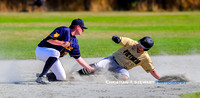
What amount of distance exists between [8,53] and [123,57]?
21.9 ft

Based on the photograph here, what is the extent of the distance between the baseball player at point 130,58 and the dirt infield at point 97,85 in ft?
0.64

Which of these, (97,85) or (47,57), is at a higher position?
(47,57)

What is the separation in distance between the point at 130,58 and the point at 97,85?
97cm

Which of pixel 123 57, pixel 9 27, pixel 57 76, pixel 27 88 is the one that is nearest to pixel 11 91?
pixel 27 88

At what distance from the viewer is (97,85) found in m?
7.51

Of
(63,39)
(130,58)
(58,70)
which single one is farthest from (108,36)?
(63,39)

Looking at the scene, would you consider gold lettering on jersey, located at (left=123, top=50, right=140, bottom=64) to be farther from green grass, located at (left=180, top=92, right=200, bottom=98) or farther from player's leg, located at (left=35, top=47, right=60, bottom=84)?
green grass, located at (left=180, top=92, right=200, bottom=98)

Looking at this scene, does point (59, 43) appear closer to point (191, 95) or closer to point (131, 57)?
point (131, 57)

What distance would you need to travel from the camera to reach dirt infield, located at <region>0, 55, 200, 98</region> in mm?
6594

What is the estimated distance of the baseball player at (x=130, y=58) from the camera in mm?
7762

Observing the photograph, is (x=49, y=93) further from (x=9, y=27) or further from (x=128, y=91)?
(x=9, y=27)

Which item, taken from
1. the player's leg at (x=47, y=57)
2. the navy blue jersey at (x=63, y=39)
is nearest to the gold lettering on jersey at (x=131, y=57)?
the navy blue jersey at (x=63, y=39)

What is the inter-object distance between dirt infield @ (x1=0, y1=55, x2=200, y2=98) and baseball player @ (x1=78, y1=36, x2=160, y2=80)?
0.64 feet

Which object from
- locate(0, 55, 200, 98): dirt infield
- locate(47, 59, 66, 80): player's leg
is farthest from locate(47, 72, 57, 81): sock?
locate(0, 55, 200, 98): dirt infield
